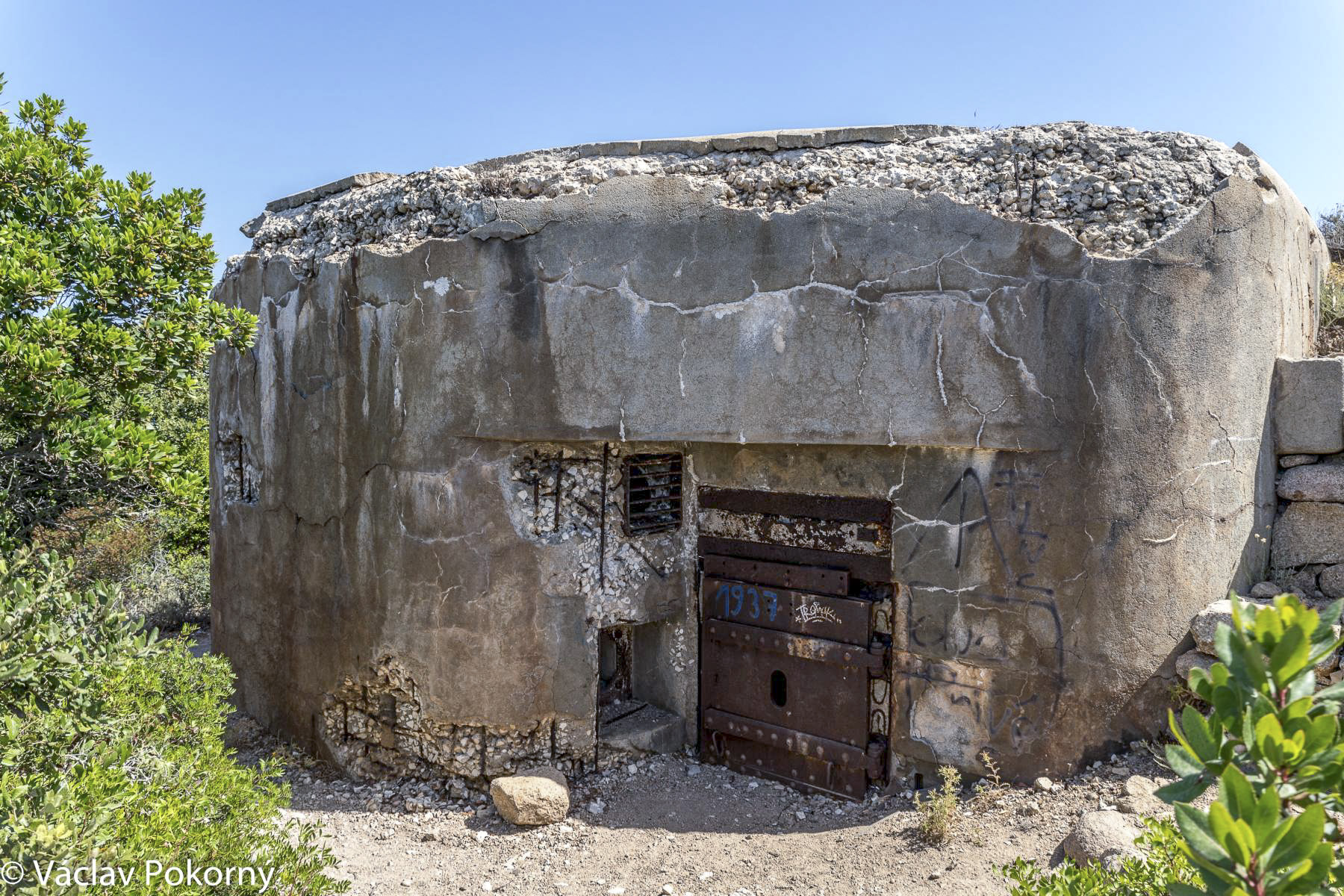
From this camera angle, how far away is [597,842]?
433cm

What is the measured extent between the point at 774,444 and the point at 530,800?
2.19 meters

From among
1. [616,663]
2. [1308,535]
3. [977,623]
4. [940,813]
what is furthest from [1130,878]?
[616,663]

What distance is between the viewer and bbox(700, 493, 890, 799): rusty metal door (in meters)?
4.48

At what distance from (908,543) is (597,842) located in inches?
84.0

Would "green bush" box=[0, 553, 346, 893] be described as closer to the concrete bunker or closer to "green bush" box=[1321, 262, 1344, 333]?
the concrete bunker

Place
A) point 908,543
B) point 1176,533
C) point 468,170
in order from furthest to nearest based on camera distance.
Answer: point 468,170 < point 908,543 < point 1176,533

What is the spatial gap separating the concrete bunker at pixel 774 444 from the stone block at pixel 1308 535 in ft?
0.61

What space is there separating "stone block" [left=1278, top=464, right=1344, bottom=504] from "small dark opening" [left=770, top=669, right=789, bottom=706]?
8.90 feet

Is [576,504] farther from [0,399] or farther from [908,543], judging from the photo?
[0,399]

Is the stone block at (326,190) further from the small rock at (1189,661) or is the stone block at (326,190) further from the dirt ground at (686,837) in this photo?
the small rock at (1189,661)

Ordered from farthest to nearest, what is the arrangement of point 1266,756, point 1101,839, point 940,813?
point 940,813, point 1101,839, point 1266,756

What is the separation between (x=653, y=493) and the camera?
5.09 m

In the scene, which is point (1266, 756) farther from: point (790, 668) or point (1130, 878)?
point (790, 668)

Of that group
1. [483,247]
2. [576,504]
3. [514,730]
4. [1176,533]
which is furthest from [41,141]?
[1176,533]
